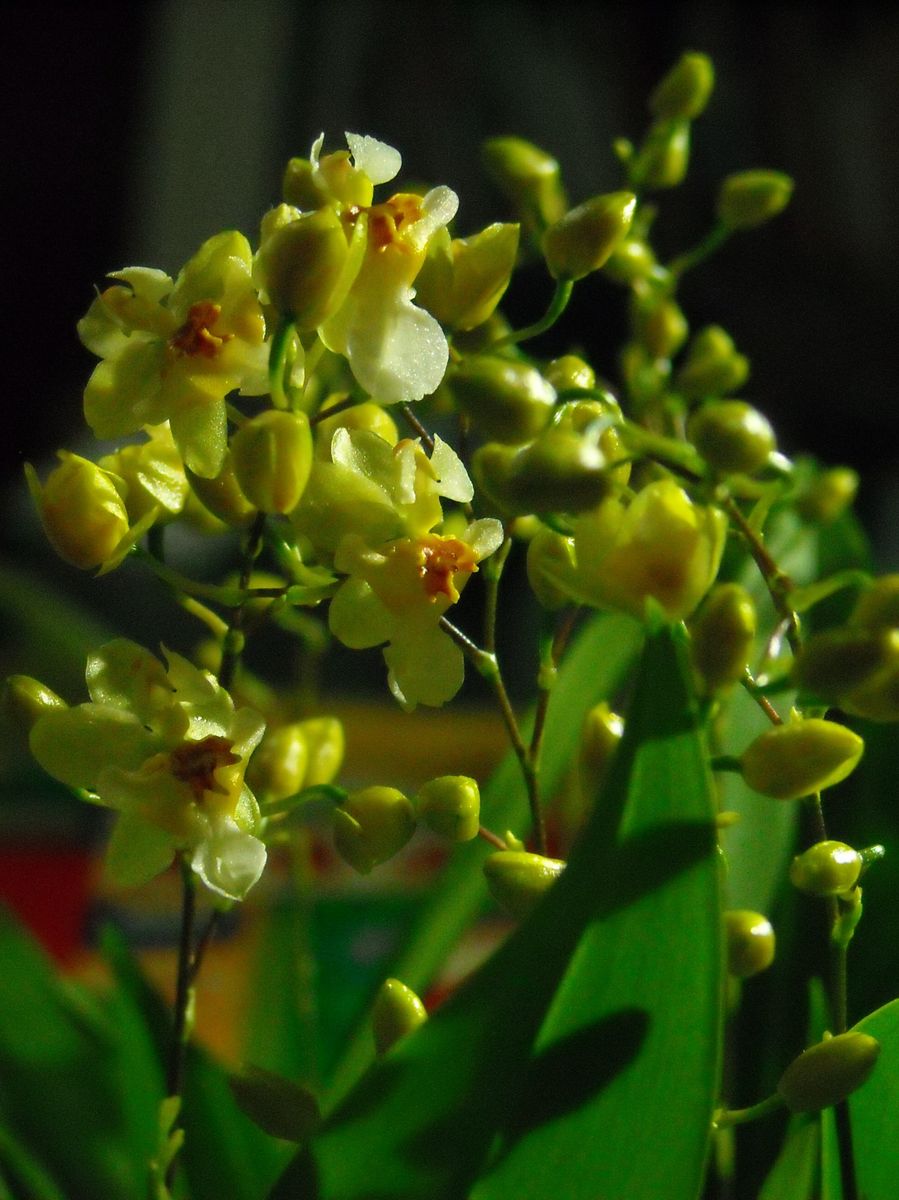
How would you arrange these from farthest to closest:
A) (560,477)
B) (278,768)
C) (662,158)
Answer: (662,158)
(278,768)
(560,477)

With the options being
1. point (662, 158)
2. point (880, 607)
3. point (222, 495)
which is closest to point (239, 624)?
point (222, 495)

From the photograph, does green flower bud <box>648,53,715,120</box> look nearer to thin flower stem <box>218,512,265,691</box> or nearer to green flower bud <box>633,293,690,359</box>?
green flower bud <box>633,293,690,359</box>

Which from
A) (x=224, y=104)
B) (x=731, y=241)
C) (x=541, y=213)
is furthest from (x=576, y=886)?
(x=224, y=104)

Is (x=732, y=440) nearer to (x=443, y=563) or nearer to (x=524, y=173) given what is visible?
(x=443, y=563)

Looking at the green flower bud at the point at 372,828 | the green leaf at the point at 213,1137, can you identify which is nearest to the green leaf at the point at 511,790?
the green leaf at the point at 213,1137

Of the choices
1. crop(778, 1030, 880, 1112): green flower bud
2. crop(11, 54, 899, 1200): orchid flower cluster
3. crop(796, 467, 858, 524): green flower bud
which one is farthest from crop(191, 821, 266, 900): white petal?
crop(796, 467, 858, 524): green flower bud

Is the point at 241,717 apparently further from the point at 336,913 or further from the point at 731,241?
the point at 731,241
